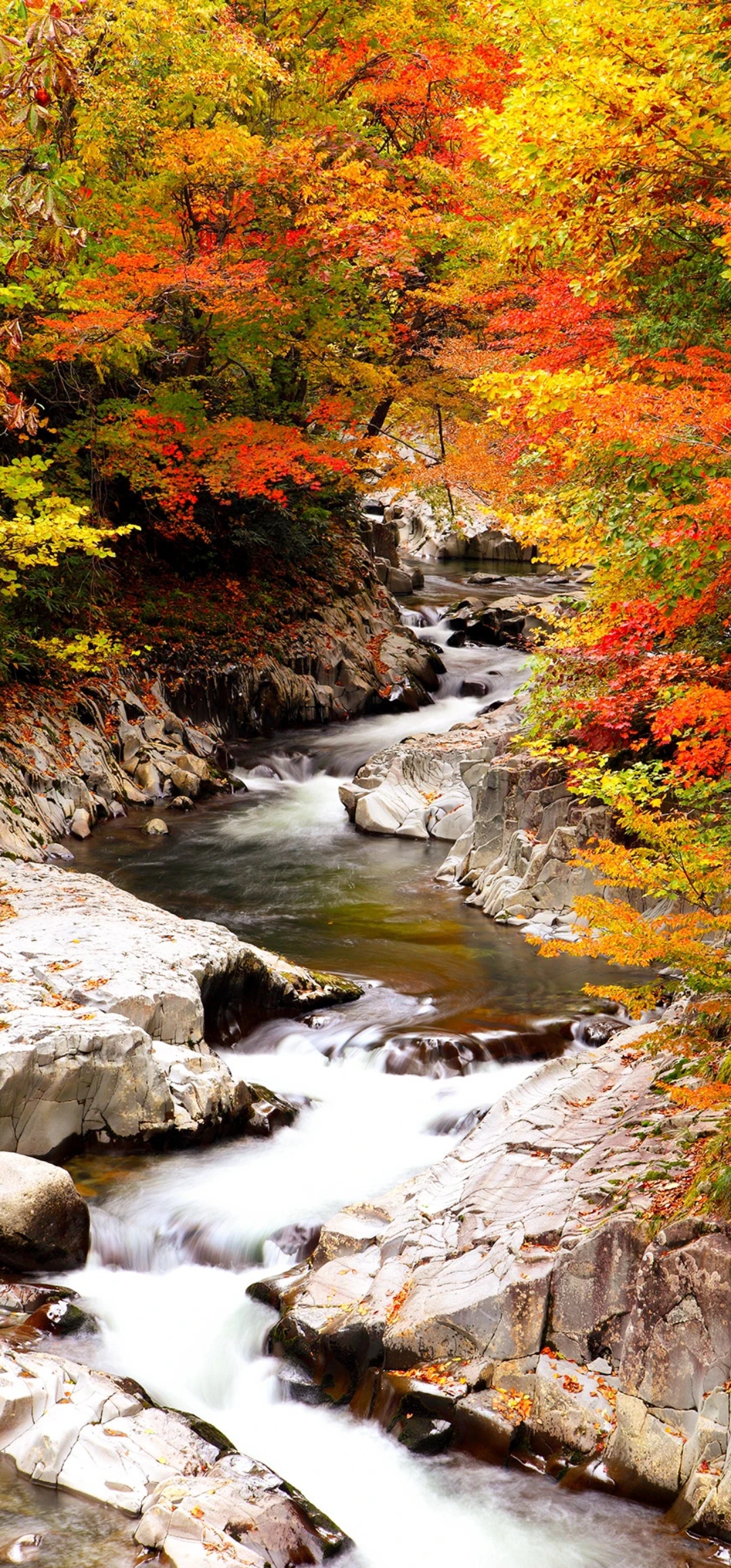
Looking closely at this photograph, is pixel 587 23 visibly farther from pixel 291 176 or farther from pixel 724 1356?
pixel 291 176

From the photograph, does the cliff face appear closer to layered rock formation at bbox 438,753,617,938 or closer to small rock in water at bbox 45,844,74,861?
small rock in water at bbox 45,844,74,861

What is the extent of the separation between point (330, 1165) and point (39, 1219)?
2189 millimetres

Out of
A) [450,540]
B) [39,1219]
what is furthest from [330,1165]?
[450,540]

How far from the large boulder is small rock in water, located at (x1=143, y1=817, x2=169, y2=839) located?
8.48 m

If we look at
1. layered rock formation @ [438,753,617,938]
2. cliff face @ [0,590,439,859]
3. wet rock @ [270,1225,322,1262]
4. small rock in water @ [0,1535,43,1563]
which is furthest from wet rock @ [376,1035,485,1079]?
cliff face @ [0,590,439,859]

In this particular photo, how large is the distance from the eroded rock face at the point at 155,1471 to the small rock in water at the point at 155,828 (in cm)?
982

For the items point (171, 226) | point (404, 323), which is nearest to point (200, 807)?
point (171, 226)

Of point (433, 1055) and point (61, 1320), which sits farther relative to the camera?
point (433, 1055)

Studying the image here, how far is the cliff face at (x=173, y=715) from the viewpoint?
45.9 ft

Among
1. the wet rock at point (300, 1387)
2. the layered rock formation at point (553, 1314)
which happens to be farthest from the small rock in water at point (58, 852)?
the wet rock at point (300, 1387)

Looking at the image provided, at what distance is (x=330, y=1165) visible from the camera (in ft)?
24.3

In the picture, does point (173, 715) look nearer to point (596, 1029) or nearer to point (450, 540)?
point (596, 1029)

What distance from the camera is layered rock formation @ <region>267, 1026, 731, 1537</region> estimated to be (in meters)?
4.76

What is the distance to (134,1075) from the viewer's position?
6996mm
